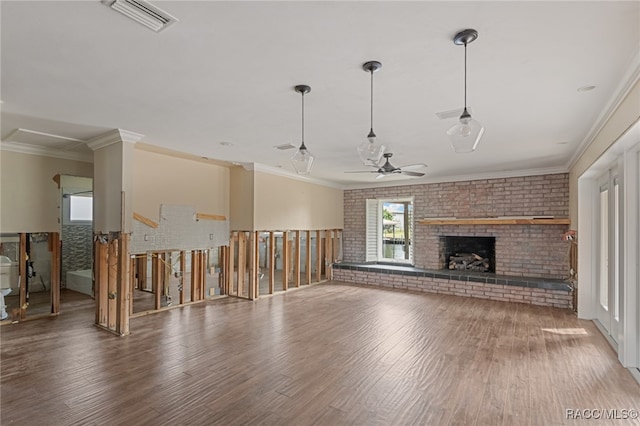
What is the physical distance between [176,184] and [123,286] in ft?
6.81

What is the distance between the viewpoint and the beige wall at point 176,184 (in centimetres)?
513

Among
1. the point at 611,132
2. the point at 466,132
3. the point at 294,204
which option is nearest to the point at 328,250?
the point at 294,204

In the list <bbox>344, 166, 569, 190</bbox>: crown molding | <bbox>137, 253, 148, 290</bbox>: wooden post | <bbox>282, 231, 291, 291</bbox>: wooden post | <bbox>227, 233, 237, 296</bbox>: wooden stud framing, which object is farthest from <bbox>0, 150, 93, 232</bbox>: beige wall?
<bbox>344, 166, 569, 190</bbox>: crown molding

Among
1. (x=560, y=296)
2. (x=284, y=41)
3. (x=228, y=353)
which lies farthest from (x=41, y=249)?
(x=560, y=296)

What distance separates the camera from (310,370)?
10.1 ft

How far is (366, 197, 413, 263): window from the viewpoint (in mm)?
8234

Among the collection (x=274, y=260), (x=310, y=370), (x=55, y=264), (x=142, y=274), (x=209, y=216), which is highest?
(x=209, y=216)

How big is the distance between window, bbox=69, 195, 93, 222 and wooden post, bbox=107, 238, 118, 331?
3881mm

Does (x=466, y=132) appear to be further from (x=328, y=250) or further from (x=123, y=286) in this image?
(x=328, y=250)

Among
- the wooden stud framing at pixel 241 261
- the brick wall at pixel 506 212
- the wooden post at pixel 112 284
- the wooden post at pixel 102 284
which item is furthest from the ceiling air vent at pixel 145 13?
the brick wall at pixel 506 212

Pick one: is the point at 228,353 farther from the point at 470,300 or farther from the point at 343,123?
the point at 470,300

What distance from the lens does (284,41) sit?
200cm

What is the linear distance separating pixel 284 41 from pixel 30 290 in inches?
275

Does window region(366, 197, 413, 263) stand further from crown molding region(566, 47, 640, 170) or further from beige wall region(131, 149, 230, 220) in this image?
crown molding region(566, 47, 640, 170)
